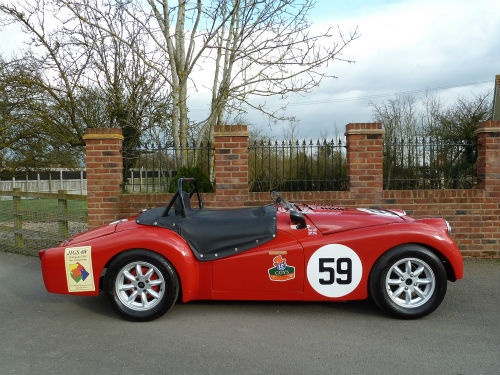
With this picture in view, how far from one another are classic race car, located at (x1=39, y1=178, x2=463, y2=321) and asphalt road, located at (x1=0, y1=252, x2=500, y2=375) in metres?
0.24

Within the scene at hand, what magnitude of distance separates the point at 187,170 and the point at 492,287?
201 inches

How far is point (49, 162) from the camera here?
14375mm

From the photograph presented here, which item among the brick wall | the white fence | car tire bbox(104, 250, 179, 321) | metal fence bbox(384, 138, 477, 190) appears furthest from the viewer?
the white fence

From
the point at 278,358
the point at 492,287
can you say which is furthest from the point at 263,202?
the point at 278,358

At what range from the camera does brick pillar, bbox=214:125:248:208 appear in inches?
275

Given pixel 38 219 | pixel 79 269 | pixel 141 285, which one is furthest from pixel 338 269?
pixel 38 219

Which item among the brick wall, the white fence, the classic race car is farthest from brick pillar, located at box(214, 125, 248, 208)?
the white fence

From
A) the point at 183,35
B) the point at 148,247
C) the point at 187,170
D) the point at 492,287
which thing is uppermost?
the point at 183,35

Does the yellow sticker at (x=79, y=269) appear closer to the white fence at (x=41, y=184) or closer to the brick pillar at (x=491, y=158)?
the brick pillar at (x=491, y=158)

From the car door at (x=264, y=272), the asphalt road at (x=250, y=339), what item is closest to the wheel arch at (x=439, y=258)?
the asphalt road at (x=250, y=339)

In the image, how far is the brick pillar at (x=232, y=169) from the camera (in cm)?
700

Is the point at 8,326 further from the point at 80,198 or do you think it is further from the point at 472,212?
the point at 472,212

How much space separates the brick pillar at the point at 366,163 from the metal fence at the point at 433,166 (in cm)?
44

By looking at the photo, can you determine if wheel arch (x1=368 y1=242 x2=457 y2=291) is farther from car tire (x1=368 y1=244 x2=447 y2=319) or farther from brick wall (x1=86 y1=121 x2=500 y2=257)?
brick wall (x1=86 y1=121 x2=500 y2=257)
